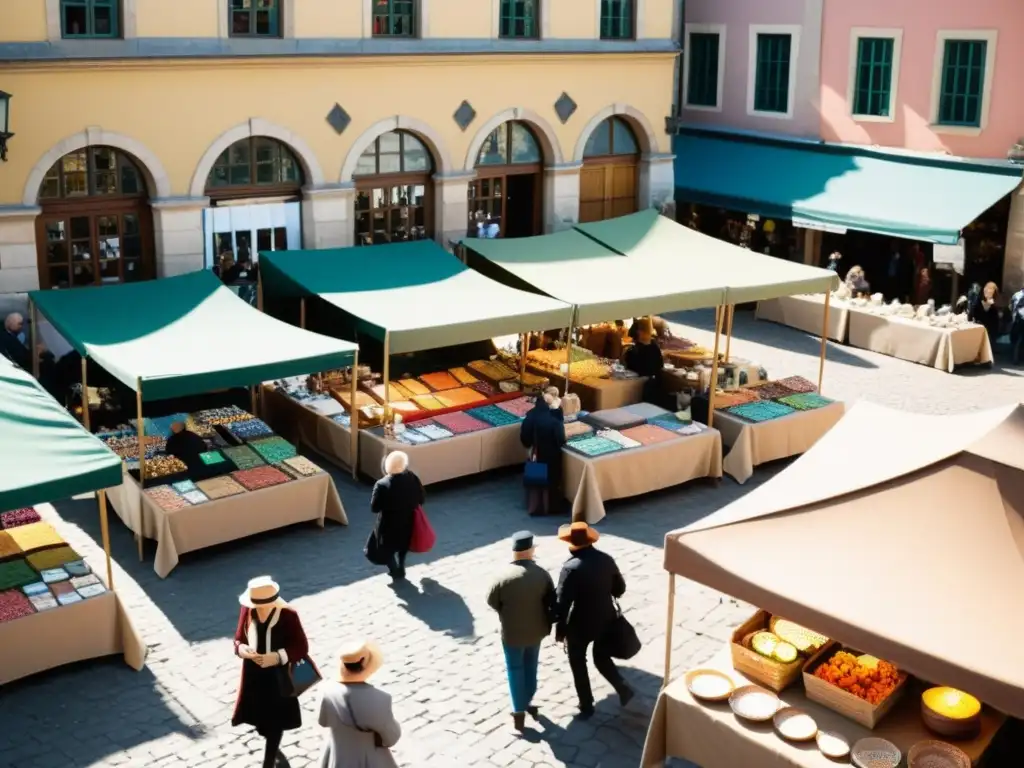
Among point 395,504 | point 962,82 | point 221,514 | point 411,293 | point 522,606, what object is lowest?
point 221,514

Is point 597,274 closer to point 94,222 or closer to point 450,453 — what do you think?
point 450,453

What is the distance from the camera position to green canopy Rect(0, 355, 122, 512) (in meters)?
9.21

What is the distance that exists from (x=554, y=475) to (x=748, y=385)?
4.13 metres

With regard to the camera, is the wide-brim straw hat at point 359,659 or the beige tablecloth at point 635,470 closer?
the wide-brim straw hat at point 359,659

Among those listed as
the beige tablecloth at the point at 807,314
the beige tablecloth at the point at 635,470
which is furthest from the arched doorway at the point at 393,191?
the beige tablecloth at the point at 635,470

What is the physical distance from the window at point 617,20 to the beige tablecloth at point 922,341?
6173 mm

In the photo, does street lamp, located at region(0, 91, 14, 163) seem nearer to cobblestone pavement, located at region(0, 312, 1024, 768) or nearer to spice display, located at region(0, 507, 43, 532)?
cobblestone pavement, located at region(0, 312, 1024, 768)

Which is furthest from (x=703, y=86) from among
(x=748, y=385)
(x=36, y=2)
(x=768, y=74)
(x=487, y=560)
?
(x=487, y=560)

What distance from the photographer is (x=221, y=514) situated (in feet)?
39.6

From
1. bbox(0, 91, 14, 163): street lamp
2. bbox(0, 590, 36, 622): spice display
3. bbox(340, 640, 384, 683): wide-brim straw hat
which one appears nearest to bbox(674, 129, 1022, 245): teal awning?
bbox(0, 91, 14, 163): street lamp

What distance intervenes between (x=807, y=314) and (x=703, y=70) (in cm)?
722

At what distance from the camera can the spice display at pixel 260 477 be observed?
12469mm

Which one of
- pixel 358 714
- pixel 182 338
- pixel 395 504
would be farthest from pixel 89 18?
pixel 358 714

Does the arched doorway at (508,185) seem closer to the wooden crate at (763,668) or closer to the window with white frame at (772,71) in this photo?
the window with white frame at (772,71)
